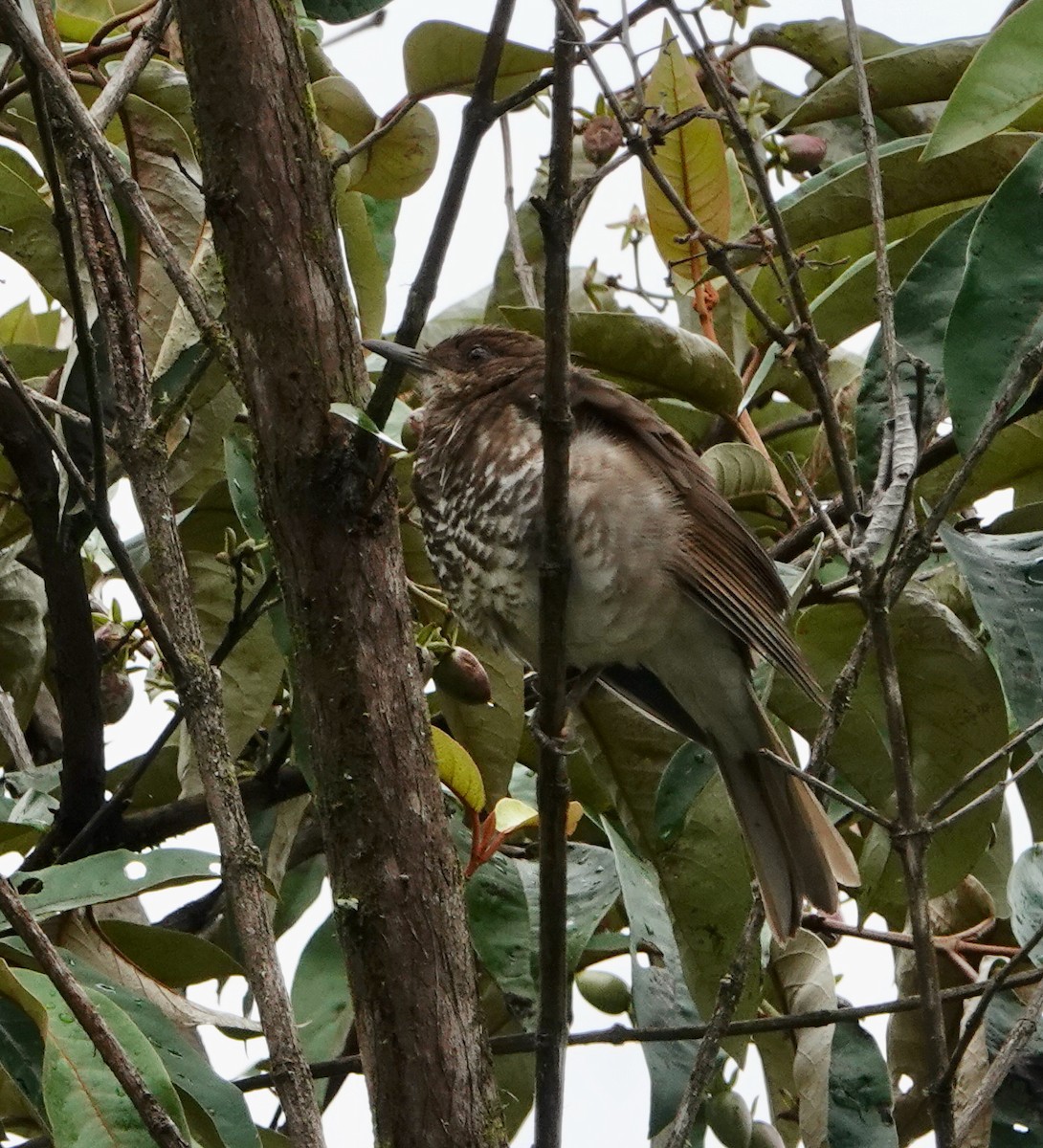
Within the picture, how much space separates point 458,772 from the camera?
254cm

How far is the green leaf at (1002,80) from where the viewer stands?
7.23ft

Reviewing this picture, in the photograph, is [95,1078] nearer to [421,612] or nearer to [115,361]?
[115,361]

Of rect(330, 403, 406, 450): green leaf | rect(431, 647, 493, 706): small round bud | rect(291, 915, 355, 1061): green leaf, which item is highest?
rect(330, 403, 406, 450): green leaf

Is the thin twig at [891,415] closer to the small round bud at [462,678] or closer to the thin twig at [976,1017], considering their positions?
the thin twig at [976,1017]

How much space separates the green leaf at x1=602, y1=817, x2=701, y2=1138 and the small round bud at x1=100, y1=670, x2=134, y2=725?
4.02 feet

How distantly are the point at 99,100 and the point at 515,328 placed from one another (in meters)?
1.07

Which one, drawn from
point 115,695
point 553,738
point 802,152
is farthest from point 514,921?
point 802,152

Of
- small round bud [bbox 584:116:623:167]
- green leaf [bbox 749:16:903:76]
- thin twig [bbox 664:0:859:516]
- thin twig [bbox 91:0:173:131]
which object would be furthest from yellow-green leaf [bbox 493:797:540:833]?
green leaf [bbox 749:16:903:76]

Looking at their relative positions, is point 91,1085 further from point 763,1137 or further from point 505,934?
point 763,1137

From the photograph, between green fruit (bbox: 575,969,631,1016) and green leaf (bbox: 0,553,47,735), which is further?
green leaf (bbox: 0,553,47,735)

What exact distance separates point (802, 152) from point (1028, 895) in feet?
5.63

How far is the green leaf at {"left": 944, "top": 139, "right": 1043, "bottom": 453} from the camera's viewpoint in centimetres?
222

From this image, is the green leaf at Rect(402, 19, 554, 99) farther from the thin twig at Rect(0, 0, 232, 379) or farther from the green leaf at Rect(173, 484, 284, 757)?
the thin twig at Rect(0, 0, 232, 379)

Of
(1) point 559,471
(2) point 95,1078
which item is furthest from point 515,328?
(2) point 95,1078
